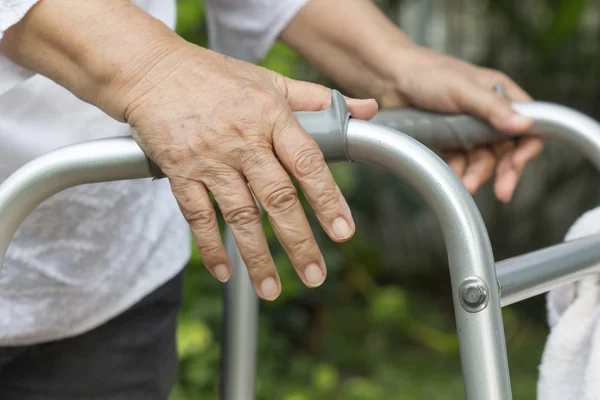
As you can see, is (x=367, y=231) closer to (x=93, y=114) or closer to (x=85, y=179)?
(x=93, y=114)

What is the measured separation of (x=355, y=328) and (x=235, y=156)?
2.46 metres

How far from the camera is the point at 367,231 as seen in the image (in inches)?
124

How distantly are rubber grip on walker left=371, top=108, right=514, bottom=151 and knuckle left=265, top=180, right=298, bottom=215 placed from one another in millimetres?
297

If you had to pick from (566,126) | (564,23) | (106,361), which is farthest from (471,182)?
(564,23)


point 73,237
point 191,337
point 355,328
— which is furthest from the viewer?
point 355,328

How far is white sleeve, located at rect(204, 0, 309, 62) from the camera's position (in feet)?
3.17

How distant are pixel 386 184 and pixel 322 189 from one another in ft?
8.29

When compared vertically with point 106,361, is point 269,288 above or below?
above

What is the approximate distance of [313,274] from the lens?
59 cm

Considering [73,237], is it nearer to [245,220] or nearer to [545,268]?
[245,220]

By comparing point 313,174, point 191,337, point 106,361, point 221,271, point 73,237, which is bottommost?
point 191,337

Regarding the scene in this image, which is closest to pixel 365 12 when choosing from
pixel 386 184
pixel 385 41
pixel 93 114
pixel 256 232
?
pixel 385 41

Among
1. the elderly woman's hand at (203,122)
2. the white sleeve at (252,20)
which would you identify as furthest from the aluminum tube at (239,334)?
the elderly woman's hand at (203,122)

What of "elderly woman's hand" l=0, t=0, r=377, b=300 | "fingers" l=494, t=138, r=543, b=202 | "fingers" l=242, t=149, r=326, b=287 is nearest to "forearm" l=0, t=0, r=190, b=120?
"elderly woman's hand" l=0, t=0, r=377, b=300
